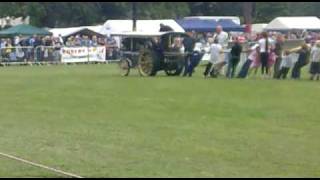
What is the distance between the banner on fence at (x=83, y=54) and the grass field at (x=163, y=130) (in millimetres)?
17946

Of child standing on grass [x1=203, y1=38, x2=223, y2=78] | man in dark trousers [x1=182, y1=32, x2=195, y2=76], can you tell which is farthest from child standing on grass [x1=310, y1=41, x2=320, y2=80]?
man in dark trousers [x1=182, y1=32, x2=195, y2=76]

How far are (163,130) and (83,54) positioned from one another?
28616mm

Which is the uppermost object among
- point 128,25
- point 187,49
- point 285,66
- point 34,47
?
point 187,49

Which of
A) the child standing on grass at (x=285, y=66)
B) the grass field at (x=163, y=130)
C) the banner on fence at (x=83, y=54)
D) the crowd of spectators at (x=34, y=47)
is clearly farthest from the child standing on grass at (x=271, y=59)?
the banner on fence at (x=83, y=54)

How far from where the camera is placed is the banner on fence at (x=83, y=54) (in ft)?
132

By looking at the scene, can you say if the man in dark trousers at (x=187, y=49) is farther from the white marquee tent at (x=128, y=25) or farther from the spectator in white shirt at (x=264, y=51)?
the white marquee tent at (x=128, y=25)

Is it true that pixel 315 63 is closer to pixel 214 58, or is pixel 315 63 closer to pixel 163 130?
pixel 214 58

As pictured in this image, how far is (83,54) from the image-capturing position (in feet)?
134

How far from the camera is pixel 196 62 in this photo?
91.7ft

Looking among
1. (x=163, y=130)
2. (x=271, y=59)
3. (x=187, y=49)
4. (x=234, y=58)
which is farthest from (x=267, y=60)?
(x=163, y=130)

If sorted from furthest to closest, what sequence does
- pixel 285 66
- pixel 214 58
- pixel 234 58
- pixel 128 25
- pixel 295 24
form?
pixel 295 24 < pixel 128 25 < pixel 214 58 < pixel 234 58 < pixel 285 66

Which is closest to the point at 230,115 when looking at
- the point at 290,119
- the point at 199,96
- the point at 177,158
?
the point at 290,119

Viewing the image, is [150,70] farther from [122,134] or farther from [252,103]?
[122,134]

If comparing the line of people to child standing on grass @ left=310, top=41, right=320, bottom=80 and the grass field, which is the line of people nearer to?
child standing on grass @ left=310, top=41, right=320, bottom=80
